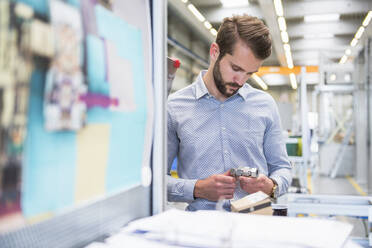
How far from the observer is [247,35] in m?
1.53

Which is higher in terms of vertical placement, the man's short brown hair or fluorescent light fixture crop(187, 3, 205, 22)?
fluorescent light fixture crop(187, 3, 205, 22)

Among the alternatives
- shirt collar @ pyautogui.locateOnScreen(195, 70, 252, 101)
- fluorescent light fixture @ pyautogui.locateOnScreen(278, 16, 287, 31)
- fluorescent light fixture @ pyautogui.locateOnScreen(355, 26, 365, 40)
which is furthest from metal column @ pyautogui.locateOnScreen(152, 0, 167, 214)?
fluorescent light fixture @ pyautogui.locateOnScreen(355, 26, 365, 40)

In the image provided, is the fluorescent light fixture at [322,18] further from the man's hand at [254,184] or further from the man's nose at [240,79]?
the man's hand at [254,184]

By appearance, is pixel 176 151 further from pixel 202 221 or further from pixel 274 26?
pixel 274 26

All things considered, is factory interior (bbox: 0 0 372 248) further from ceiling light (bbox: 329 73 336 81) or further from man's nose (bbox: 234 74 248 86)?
ceiling light (bbox: 329 73 336 81)

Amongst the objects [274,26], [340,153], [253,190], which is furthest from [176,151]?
[340,153]

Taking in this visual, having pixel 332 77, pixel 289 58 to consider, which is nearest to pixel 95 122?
pixel 332 77

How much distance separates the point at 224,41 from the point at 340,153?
9294mm

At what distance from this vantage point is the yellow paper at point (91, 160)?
0.48 metres

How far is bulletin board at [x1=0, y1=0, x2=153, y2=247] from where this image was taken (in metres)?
0.40

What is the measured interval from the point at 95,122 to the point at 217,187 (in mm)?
838

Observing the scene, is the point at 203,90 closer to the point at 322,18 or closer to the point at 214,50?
the point at 214,50

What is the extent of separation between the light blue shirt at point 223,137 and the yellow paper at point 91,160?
941 mm

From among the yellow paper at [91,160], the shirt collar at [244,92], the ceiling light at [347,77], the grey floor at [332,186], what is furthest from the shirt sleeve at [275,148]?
the ceiling light at [347,77]
